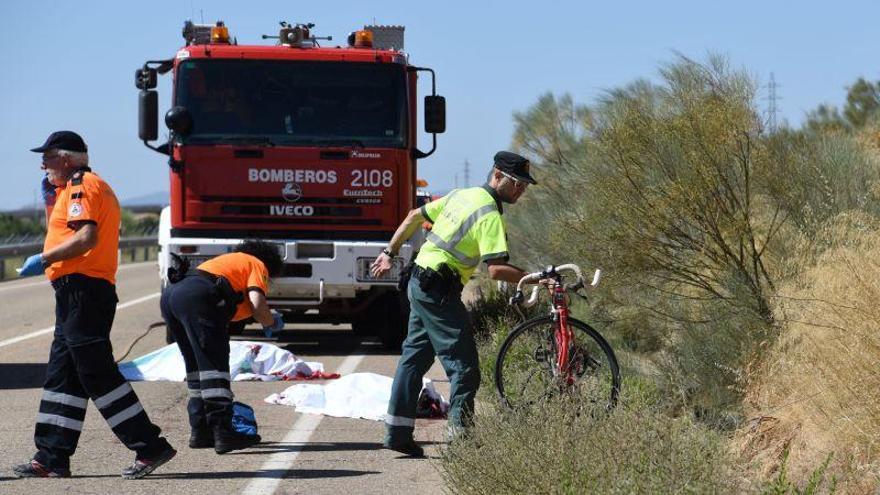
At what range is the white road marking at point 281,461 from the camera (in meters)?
8.02

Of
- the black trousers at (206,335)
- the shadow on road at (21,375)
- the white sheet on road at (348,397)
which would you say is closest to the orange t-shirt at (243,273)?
the black trousers at (206,335)

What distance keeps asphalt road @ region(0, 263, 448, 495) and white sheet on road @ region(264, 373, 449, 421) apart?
13 cm

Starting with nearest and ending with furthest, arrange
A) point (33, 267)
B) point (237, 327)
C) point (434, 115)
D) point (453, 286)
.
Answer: point (33, 267)
point (453, 286)
point (434, 115)
point (237, 327)

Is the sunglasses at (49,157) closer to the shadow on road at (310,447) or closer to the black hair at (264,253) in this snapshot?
the black hair at (264,253)

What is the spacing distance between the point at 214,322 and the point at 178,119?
596 cm

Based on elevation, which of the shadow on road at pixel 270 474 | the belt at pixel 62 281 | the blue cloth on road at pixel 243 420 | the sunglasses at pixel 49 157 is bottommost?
the shadow on road at pixel 270 474

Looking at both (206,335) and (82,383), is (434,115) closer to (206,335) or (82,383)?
(206,335)

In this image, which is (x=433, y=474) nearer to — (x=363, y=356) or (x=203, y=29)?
(x=363, y=356)

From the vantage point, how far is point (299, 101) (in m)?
15.0

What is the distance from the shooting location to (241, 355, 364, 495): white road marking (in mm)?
8022

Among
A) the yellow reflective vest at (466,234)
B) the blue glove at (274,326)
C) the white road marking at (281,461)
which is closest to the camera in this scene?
the white road marking at (281,461)

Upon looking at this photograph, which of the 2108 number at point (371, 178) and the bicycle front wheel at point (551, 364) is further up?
the 2108 number at point (371, 178)

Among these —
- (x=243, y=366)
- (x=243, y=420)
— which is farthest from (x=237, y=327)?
(x=243, y=420)

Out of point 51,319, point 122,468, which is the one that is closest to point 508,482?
point 122,468
